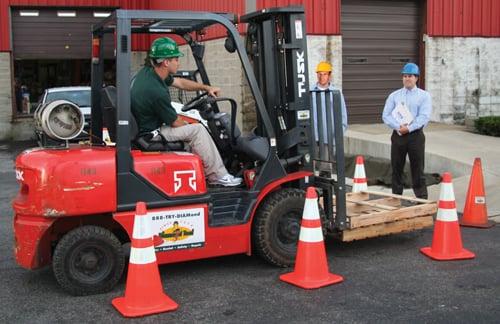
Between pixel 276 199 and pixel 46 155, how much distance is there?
Result: 2122 millimetres

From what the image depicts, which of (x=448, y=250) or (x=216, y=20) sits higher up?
(x=216, y=20)

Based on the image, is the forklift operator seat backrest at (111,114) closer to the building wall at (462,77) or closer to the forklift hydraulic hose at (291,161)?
the forklift hydraulic hose at (291,161)

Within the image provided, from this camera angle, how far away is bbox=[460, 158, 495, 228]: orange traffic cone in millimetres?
7898

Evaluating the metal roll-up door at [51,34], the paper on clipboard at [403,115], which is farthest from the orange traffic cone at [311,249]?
the metal roll-up door at [51,34]

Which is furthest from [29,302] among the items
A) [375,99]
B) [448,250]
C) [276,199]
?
[375,99]

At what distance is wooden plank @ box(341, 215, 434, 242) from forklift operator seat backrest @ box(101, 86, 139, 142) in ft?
7.57

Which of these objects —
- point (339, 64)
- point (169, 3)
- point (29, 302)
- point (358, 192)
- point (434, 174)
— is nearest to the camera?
point (29, 302)

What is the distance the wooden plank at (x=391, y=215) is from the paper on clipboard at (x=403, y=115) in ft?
5.49

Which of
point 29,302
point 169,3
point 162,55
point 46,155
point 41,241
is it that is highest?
point 169,3

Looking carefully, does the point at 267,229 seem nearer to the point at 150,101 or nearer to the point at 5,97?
the point at 150,101

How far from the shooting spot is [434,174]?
36.8 ft

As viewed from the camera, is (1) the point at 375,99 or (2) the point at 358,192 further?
(1) the point at 375,99

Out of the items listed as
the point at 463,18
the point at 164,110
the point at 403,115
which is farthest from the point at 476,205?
the point at 463,18

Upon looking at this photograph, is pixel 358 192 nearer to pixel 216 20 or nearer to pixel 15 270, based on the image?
pixel 216 20
